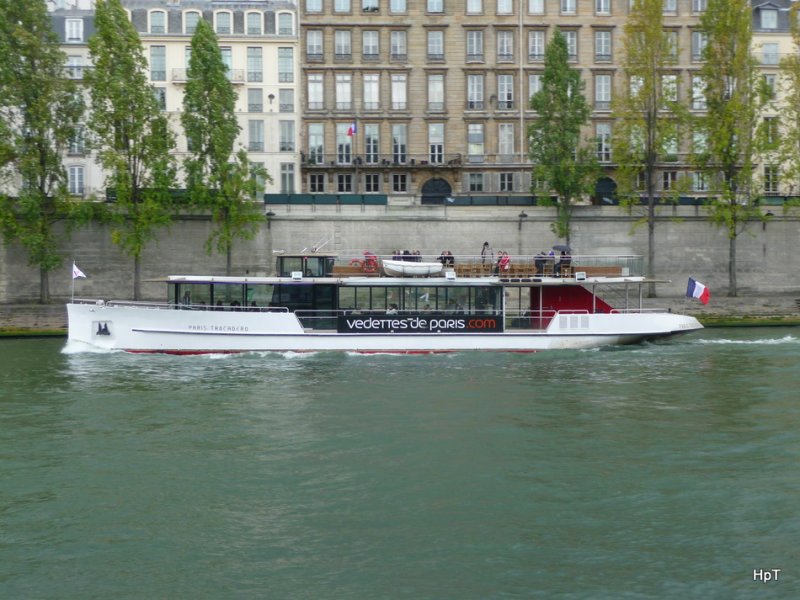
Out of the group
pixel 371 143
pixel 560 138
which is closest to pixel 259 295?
pixel 560 138

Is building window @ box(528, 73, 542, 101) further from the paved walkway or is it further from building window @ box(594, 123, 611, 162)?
the paved walkway

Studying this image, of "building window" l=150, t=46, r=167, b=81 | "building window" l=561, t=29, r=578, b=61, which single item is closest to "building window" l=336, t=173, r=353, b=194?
"building window" l=150, t=46, r=167, b=81

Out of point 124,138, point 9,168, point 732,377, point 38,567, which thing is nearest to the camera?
point 38,567

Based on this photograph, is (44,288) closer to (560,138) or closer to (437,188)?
(437,188)

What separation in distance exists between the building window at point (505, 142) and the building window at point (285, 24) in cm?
1312

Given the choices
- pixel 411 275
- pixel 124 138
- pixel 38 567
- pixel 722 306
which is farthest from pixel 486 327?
pixel 38 567

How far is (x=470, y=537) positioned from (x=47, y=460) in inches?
353

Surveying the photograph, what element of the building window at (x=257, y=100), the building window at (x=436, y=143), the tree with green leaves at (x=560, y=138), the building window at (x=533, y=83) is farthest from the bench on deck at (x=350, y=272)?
the building window at (x=533, y=83)

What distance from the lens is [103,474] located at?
2016 cm

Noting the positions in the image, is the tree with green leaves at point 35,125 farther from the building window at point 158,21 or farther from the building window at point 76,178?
the building window at point 158,21

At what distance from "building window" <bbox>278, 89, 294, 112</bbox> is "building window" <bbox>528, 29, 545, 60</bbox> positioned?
13714 millimetres

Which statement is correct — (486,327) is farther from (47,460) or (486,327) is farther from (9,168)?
(9,168)

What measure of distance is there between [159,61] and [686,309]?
107ft

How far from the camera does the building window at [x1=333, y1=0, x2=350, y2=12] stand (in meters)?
62.6
